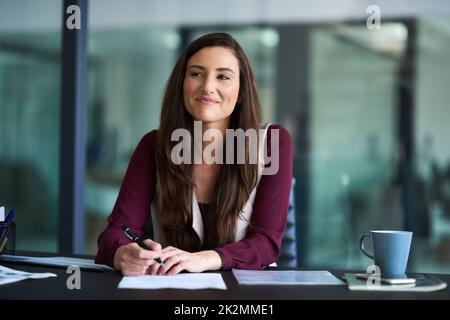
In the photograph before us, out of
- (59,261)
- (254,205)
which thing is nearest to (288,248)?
(254,205)

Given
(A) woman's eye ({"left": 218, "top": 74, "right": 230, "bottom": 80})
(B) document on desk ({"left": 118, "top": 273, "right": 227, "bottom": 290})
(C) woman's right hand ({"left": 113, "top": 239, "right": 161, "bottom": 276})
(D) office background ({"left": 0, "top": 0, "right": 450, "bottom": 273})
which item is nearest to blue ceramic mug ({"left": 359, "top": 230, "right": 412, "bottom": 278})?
(B) document on desk ({"left": 118, "top": 273, "right": 227, "bottom": 290})

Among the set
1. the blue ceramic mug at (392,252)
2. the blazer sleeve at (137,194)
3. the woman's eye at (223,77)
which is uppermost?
the woman's eye at (223,77)

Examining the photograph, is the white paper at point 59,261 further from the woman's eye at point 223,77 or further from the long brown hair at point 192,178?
the woman's eye at point 223,77

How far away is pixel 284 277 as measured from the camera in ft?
5.06

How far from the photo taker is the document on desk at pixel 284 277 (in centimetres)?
146

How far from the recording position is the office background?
4.35m

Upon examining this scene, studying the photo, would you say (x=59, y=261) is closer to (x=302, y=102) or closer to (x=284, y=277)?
(x=284, y=277)

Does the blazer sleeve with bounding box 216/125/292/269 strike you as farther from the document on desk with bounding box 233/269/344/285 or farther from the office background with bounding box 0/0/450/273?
the office background with bounding box 0/0/450/273

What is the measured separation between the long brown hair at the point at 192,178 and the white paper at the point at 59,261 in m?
0.31

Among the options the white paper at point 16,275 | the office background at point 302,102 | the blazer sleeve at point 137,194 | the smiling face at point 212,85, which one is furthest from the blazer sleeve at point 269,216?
the office background at point 302,102

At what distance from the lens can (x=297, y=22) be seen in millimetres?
4383

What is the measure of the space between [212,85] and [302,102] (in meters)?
2.46

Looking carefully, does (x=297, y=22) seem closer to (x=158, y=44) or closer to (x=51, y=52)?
(x=158, y=44)

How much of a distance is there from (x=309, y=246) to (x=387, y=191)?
0.66m
